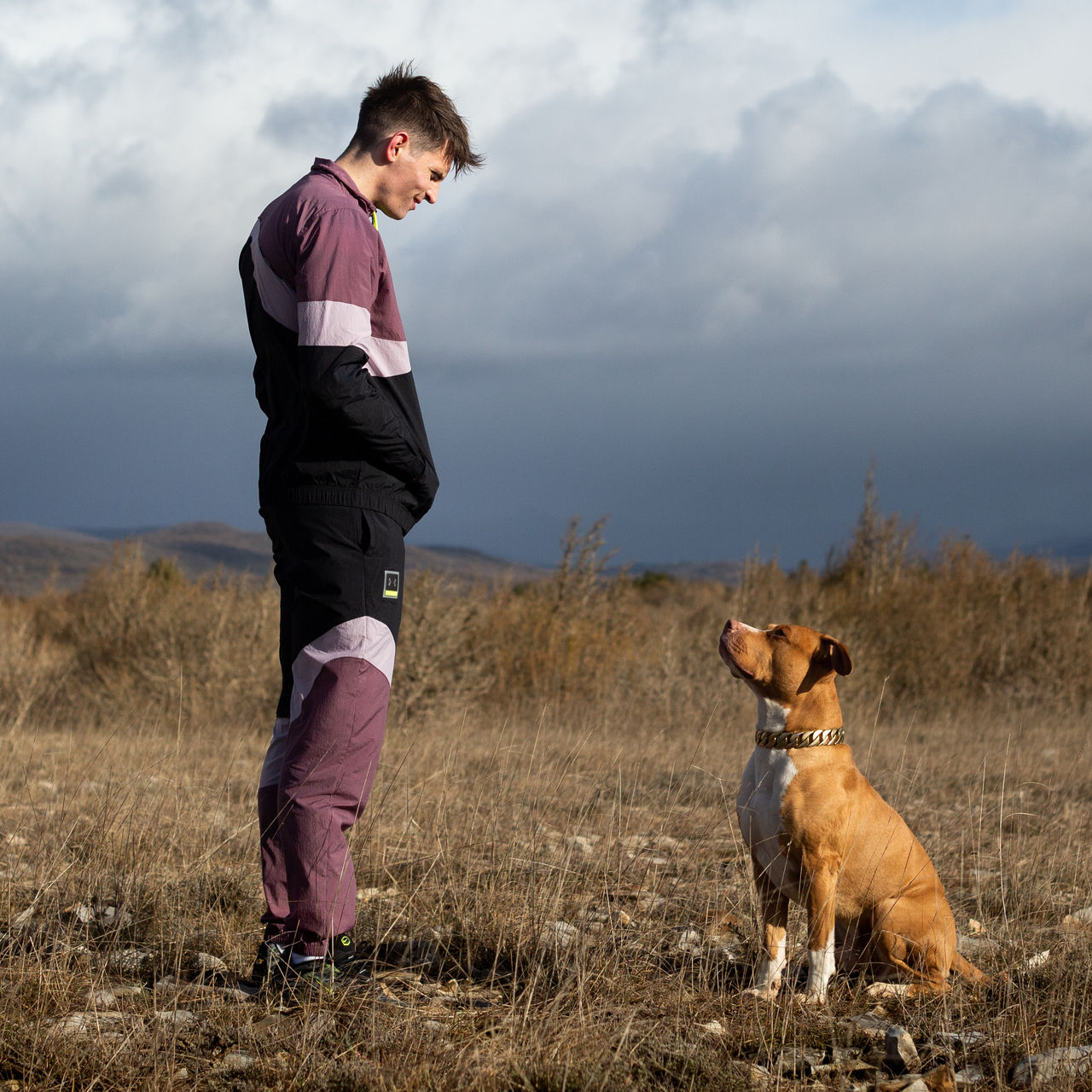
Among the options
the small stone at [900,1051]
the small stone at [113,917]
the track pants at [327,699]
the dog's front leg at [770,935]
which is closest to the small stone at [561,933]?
the dog's front leg at [770,935]

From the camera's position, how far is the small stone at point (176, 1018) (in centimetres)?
256

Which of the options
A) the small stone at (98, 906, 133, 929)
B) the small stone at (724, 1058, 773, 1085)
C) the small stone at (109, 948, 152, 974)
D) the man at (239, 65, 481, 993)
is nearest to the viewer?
the small stone at (724, 1058, 773, 1085)

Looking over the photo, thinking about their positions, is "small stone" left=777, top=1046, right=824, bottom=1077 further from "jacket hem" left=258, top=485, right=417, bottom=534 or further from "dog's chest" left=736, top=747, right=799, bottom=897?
"jacket hem" left=258, top=485, right=417, bottom=534

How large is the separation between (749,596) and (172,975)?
1033cm

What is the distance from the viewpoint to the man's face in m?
2.98

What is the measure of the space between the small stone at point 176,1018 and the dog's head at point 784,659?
1.71 metres

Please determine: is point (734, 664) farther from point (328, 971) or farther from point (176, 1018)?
point (176, 1018)

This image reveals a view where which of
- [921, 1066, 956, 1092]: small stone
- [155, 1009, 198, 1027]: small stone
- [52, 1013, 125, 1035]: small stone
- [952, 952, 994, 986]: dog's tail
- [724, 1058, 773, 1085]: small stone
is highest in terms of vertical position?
[952, 952, 994, 986]: dog's tail

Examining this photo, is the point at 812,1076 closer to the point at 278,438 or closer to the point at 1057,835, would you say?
the point at 278,438

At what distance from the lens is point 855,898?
296cm

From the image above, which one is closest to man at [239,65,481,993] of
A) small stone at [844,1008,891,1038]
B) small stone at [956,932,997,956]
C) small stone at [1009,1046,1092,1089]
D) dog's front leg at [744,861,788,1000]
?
dog's front leg at [744,861,788,1000]

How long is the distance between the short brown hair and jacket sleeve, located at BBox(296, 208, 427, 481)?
36 centimetres

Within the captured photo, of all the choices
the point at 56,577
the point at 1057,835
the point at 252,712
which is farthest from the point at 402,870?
the point at 56,577

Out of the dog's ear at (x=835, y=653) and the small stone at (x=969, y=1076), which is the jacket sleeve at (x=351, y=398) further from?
the small stone at (x=969, y=1076)
